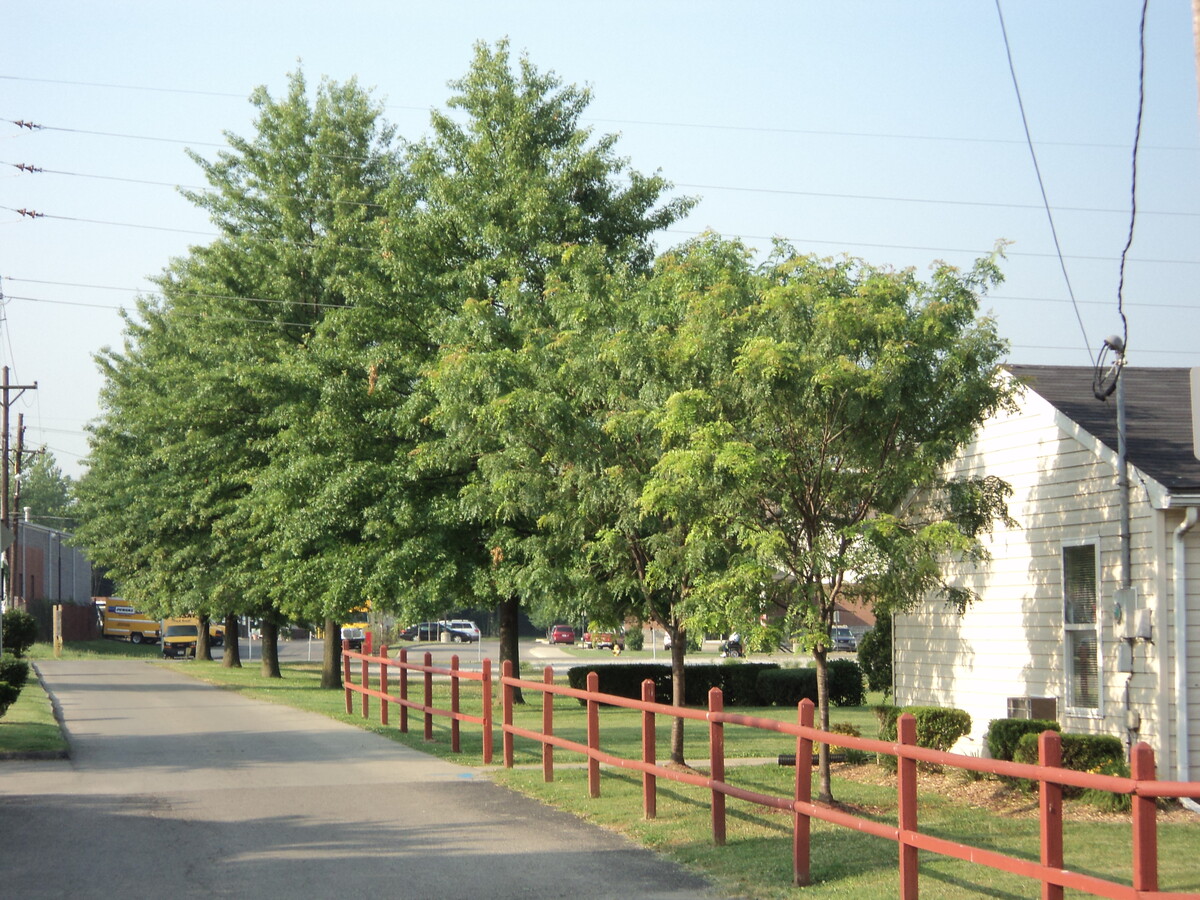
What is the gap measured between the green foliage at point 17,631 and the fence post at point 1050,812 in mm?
33954

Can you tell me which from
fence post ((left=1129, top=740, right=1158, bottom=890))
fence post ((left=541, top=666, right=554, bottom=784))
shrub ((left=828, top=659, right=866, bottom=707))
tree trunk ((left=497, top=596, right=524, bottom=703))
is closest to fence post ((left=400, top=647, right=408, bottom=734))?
fence post ((left=541, top=666, right=554, bottom=784))

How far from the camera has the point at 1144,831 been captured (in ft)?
18.2

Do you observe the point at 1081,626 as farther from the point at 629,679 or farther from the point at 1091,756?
the point at 629,679

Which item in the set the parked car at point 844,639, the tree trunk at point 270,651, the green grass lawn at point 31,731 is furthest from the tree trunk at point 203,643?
the green grass lawn at point 31,731

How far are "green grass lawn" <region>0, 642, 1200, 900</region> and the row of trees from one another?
5.19 ft

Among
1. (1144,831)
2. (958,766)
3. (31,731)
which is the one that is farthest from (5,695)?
(1144,831)

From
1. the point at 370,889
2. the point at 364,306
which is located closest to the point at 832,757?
the point at 370,889

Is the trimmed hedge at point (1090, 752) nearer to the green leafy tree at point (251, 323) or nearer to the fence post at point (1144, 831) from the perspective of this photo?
the fence post at point (1144, 831)

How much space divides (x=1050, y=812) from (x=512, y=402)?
862 centimetres

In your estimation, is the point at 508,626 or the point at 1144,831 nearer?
the point at 1144,831

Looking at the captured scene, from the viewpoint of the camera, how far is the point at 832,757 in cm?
1523

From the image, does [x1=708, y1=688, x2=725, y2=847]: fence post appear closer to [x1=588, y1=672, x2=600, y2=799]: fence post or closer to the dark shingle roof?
[x1=588, y1=672, x2=600, y2=799]: fence post

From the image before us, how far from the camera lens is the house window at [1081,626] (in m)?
13.9

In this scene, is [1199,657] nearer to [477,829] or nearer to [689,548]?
[689,548]
